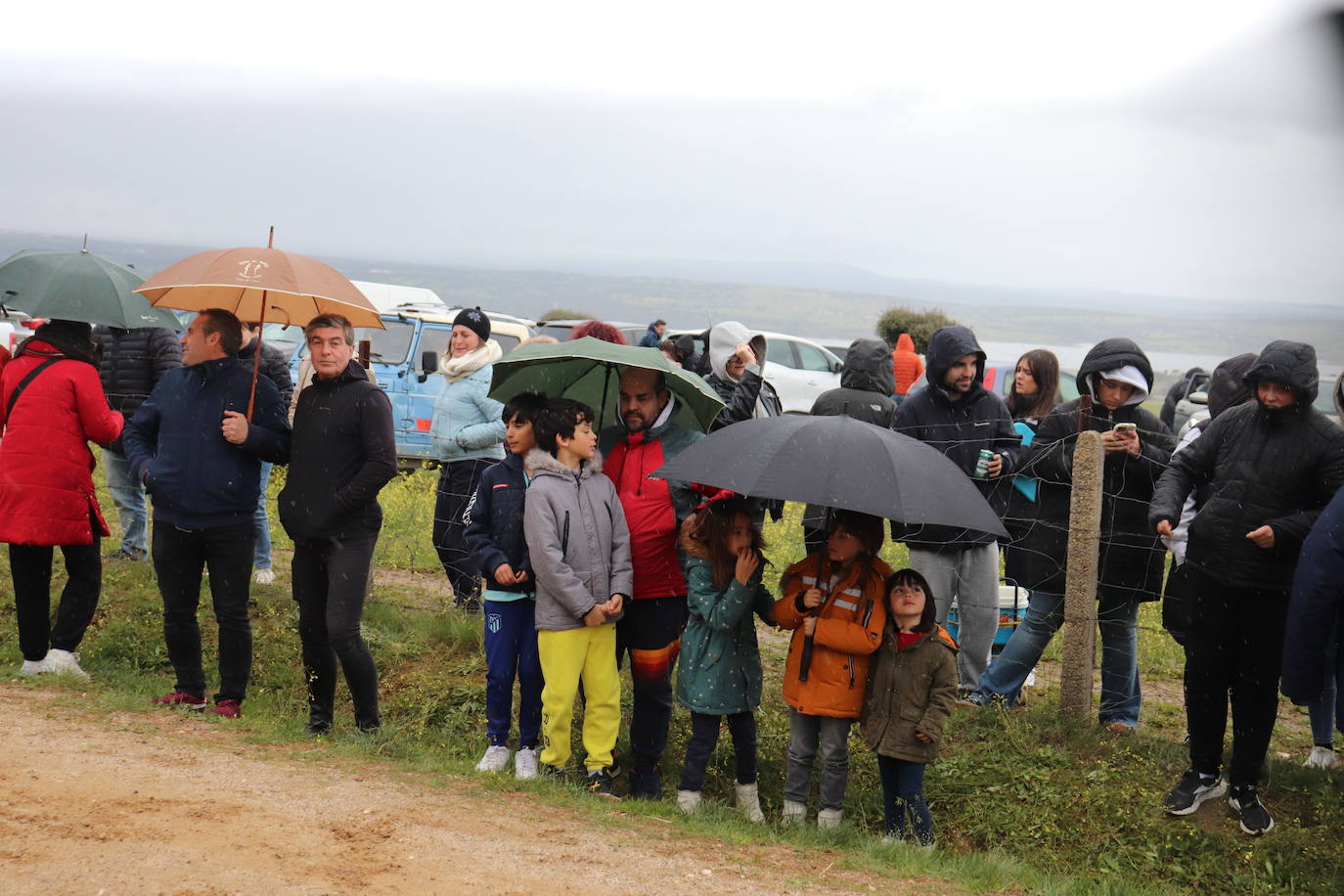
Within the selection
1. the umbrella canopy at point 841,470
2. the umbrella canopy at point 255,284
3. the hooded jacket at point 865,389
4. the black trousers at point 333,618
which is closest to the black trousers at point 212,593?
the black trousers at point 333,618

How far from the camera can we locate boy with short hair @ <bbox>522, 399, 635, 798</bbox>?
538 centimetres

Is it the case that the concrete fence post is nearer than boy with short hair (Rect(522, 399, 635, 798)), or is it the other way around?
boy with short hair (Rect(522, 399, 635, 798))

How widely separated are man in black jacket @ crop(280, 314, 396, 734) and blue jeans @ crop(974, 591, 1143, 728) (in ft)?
11.0

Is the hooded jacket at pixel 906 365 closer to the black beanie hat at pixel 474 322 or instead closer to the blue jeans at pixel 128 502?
the black beanie hat at pixel 474 322

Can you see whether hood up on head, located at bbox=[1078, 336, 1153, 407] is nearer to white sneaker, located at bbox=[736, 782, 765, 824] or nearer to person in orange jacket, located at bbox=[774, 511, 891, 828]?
person in orange jacket, located at bbox=[774, 511, 891, 828]

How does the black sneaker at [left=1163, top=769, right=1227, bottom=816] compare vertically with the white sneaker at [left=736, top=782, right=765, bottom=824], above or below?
above

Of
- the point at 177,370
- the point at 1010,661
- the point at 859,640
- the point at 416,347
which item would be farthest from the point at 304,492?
the point at 416,347

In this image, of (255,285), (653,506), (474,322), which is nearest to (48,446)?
(255,285)

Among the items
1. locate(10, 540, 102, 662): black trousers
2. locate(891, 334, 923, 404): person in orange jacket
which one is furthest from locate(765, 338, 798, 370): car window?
locate(10, 540, 102, 662): black trousers

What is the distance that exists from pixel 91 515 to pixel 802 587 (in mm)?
4060

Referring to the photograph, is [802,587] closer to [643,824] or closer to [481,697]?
[643,824]

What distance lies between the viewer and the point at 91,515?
269 inches

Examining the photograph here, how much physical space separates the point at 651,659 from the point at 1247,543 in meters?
2.62

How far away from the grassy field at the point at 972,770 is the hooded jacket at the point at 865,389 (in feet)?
5.54
